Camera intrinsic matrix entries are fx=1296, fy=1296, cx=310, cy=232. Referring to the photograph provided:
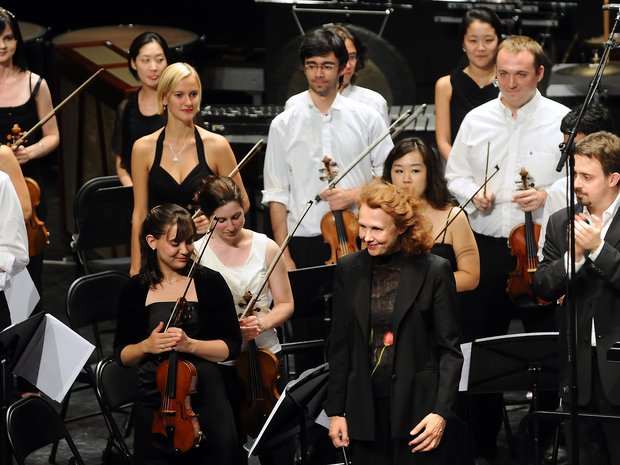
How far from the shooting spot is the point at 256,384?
4.82 metres

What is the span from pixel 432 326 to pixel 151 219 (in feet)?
3.63

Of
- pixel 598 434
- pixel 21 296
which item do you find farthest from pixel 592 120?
pixel 21 296

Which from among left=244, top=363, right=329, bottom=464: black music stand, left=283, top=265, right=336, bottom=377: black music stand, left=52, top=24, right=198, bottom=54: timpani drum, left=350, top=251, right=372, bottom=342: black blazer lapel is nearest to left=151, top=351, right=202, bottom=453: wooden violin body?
left=244, top=363, right=329, bottom=464: black music stand

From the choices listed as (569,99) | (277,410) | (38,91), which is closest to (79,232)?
(38,91)

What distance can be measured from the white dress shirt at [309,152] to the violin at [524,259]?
0.76 metres

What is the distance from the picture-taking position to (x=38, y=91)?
619cm

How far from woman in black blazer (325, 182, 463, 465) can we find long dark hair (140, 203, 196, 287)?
2.01 ft

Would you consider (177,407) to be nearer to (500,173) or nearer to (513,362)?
(513,362)

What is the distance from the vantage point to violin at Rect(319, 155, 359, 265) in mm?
5555

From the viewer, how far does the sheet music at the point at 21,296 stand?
5328mm

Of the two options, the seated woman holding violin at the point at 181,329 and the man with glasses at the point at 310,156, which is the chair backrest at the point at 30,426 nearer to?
the seated woman holding violin at the point at 181,329

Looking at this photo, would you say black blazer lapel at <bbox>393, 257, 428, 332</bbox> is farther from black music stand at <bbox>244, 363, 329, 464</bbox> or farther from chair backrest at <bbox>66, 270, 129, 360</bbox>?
chair backrest at <bbox>66, 270, 129, 360</bbox>

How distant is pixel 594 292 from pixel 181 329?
1448 mm

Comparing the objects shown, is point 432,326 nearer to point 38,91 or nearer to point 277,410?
point 277,410
